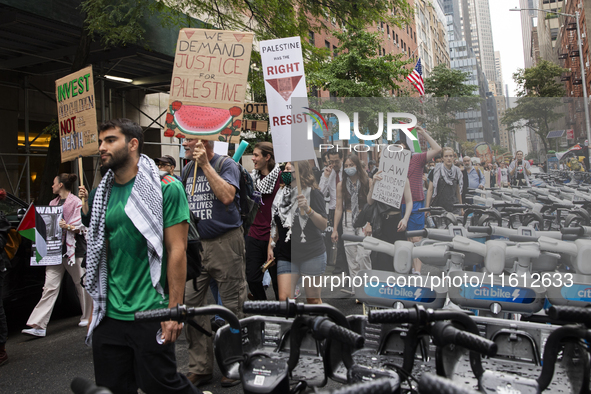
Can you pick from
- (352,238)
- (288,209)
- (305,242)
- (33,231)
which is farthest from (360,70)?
(352,238)

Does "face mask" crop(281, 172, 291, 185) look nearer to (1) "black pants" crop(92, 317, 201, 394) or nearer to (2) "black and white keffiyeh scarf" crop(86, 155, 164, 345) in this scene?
(2) "black and white keffiyeh scarf" crop(86, 155, 164, 345)

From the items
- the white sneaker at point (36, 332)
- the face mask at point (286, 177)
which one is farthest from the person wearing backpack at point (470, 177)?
the white sneaker at point (36, 332)

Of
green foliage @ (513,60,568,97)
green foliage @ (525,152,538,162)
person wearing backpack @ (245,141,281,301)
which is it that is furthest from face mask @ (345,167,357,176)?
green foliage @ (513,60,568,97)

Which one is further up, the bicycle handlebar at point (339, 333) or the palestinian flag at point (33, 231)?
the palestinian flag at point (33, 231)

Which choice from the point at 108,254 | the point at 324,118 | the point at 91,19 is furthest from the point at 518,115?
the point at 91,19

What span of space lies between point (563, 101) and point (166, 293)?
3.34m

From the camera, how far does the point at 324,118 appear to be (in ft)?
13.8

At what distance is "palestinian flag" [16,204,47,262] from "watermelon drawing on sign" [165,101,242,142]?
267 cm

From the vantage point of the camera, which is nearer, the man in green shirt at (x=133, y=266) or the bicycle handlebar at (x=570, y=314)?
the bicycle handlebar at (x=570, y=314)

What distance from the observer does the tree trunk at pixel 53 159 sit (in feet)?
32.6

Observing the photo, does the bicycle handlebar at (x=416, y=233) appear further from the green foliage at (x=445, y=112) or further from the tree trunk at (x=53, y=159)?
the tree trunk at (x=53, y=159)

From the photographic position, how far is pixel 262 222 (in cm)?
550

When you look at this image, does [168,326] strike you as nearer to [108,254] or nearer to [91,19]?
[108,254]

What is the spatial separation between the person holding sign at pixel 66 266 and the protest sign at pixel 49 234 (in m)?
0.08
